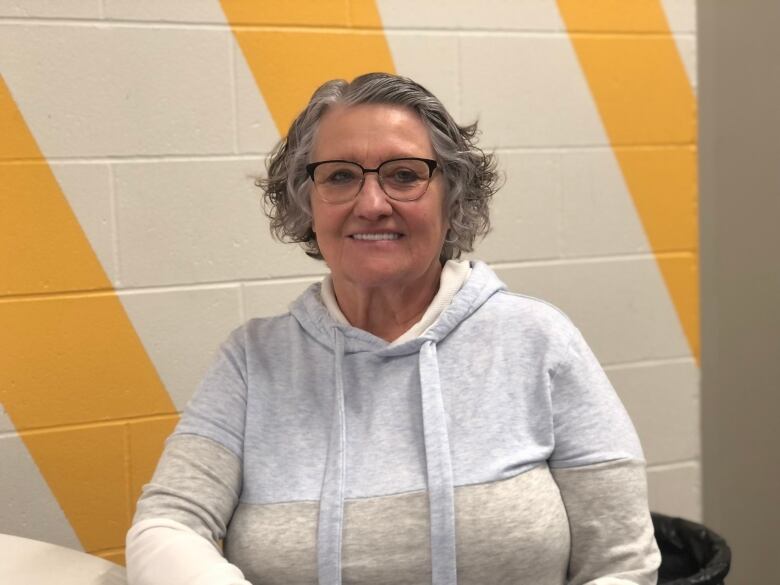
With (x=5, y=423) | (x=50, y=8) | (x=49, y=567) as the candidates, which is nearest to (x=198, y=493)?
(x=49, y=567)

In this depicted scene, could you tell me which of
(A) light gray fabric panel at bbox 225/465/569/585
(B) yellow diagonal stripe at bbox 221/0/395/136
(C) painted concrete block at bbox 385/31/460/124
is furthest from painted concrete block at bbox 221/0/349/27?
(A) light gray fabric panel at bbox 225/465/569/585

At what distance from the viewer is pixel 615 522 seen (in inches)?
54.2

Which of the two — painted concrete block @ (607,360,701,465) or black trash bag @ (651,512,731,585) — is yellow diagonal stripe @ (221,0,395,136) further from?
black trash bag @ (651,512,731,585)

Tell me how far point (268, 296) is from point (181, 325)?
0.19 m

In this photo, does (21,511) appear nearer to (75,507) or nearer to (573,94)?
(75,507)

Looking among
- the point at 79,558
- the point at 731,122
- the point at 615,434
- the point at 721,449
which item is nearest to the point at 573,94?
the point at 731,122

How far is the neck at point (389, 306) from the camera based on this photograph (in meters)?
1.54

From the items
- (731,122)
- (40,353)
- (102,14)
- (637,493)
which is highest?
(102,14)

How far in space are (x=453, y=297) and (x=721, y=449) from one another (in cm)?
130

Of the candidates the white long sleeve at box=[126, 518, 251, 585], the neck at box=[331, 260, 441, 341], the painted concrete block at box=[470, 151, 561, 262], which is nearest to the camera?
the white long sleeve at box=[126, 518, 251, 585]

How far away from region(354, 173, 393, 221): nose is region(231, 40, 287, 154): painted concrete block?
0.68 metres

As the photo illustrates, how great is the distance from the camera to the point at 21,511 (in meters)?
1.98

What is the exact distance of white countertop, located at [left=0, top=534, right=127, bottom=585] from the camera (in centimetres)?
145

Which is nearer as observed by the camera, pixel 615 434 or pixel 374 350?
pixel 615 434
